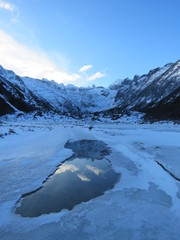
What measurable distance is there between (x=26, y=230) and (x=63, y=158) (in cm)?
816

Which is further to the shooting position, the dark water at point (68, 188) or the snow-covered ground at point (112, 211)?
the dark water at point (68, 188)

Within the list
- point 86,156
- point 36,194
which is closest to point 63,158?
point 86,156

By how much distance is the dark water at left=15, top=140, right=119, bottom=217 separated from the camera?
643 centimetres

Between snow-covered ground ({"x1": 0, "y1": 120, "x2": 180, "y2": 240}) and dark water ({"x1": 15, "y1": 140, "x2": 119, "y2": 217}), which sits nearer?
snow-covered ground ({"x1": 0, "y1": 120, "x2": 180, "y2": 240})

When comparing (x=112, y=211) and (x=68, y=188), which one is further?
(x=68, y=188)

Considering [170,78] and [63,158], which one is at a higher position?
[170,78]

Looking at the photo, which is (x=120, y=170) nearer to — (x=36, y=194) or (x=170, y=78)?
(x=36, y=194)

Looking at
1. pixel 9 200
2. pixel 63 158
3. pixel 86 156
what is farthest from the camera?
pixel 86 156

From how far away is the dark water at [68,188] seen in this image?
6.43 m

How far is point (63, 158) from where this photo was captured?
522 inches

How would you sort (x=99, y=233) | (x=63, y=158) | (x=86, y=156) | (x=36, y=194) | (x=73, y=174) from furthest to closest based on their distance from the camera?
(x=86, y=156) → (x=63, y=158) → (x=73, y=174) → (x=36, y=194) → (x=99, y=233)

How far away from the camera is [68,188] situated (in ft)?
25.9

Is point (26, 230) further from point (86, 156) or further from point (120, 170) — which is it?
point (86, 156)

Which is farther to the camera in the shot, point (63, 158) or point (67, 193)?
point (63, 158)
